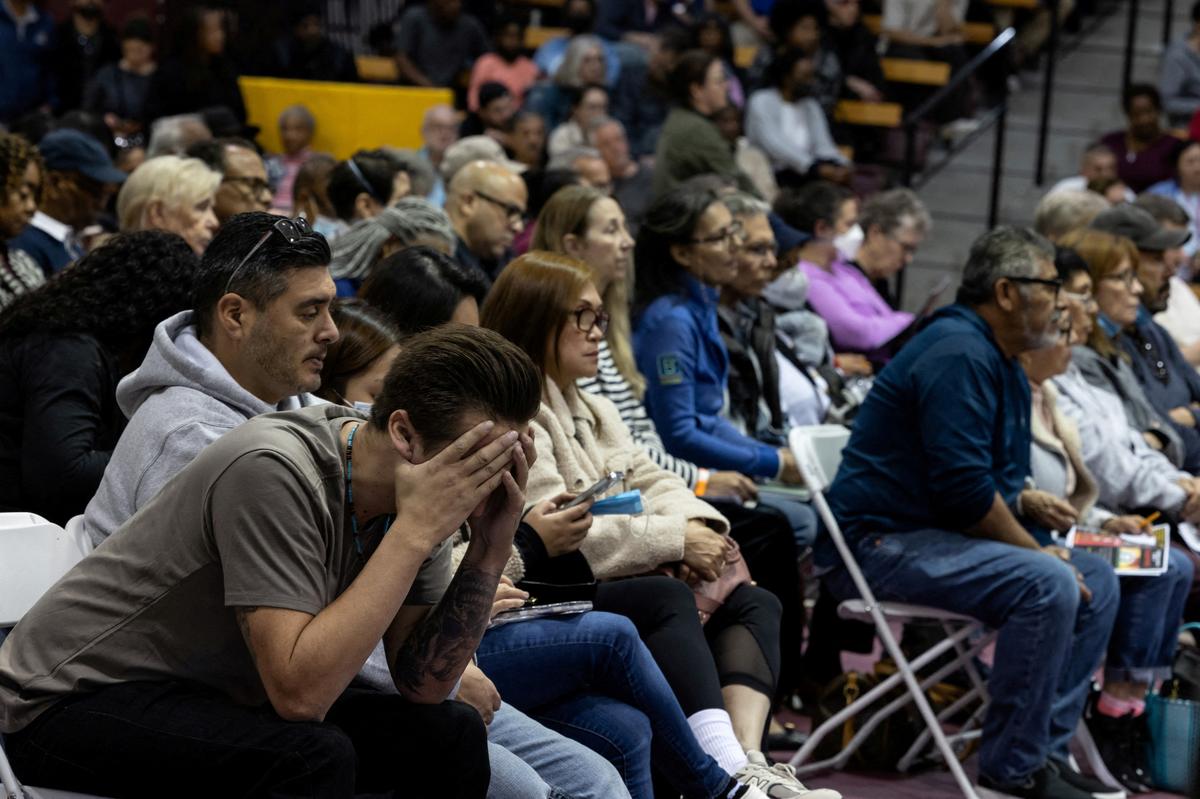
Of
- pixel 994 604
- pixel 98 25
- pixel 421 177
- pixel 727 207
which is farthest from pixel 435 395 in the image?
pixel 98 25

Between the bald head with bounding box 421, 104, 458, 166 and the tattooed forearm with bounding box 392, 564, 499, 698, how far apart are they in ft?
20.9

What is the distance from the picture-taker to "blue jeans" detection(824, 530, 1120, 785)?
13.1 ft

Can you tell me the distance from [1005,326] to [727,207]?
1.03 metres

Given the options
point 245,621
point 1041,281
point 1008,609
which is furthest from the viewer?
point 1041,281

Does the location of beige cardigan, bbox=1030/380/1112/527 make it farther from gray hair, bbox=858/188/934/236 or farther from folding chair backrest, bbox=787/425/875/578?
gray hair, bbox=858/188/934/236

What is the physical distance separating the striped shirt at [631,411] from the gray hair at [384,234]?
1.88ft

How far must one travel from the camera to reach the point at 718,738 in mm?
3412

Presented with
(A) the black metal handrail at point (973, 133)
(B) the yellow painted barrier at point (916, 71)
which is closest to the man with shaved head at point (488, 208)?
(A) the black metal handrail at point (973, 133)

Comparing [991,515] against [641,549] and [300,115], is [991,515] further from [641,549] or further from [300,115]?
[300,115]

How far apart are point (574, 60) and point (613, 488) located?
6.30 metres

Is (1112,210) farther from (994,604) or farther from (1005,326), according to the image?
(994,604)

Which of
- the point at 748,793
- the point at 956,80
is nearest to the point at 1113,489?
the point at 748,793

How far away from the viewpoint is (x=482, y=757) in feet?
8.16

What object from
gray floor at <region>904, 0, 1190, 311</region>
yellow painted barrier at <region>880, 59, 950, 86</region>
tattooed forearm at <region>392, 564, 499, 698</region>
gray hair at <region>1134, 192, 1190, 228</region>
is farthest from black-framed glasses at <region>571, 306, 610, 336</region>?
yellow painted barrier at <region>880, 59, 950, 86</region>
